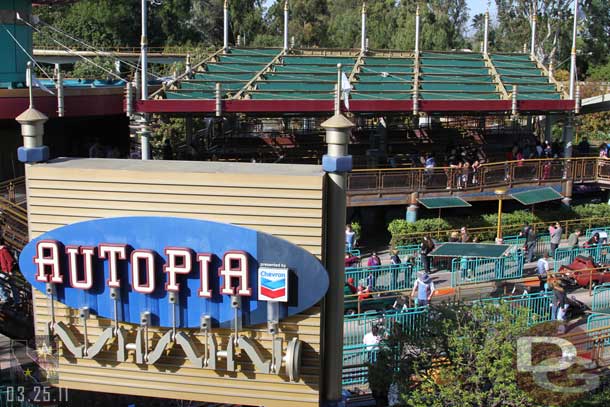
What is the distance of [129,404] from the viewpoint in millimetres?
15906

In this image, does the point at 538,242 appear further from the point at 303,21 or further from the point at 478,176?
the point at 303,21

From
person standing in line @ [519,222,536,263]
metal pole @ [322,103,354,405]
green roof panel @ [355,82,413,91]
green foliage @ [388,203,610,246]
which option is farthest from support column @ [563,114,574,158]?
metal pole @ [322,103,354,405]

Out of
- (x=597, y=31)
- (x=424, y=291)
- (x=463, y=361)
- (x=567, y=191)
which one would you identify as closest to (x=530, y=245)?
(x=567, y=191)

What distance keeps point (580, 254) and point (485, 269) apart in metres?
3.44

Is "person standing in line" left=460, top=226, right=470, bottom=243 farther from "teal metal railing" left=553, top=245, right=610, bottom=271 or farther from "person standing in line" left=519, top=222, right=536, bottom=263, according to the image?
"teal metal railing" left=553, top=245, right=610, bottom=271

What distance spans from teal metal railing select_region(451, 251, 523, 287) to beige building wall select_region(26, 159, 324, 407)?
487 inches

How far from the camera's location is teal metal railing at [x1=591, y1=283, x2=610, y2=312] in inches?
856

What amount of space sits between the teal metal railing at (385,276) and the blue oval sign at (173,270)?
36.4ft

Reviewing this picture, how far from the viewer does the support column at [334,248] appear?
12.3 meters

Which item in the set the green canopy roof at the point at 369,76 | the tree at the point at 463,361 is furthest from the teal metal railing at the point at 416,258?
the tree at the point at 463,361

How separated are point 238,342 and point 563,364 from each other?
A: 17.7ft

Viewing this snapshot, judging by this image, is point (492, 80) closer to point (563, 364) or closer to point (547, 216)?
point (547, 216)

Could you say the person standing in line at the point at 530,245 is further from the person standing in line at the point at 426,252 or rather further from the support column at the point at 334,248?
the support column at the point at 334,248

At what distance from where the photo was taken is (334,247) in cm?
1254
